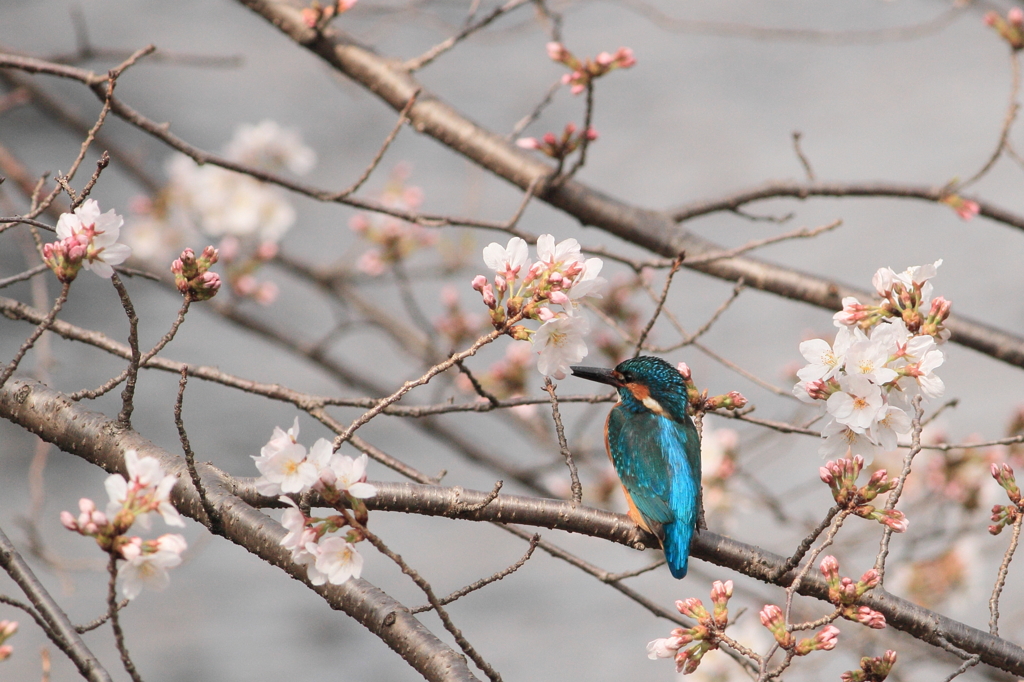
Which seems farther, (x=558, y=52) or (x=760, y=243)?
(x=558, y=52)

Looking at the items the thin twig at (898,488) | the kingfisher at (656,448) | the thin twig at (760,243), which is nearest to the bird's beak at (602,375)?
the kingfisher at (656,448)

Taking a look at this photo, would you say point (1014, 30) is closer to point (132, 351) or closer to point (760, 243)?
point (760, 243)

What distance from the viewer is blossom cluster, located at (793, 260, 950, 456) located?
1506 millimetres

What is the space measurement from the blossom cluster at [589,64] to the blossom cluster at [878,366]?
1.01 metres

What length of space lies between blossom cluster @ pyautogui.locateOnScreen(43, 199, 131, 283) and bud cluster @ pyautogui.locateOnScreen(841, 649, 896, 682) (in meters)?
1.32

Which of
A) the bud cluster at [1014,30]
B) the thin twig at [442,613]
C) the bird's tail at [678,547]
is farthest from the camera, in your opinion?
the bud cluster at [1014,30]

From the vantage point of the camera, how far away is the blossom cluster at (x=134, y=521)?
3.82ft

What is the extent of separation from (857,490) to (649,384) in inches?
44.1

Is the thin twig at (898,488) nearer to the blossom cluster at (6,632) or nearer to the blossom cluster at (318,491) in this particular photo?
the blossom cluster at (318,491)

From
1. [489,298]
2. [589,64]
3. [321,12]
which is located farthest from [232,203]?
[489,298]

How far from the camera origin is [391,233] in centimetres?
372

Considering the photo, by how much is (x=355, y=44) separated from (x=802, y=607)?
2766 millimetres

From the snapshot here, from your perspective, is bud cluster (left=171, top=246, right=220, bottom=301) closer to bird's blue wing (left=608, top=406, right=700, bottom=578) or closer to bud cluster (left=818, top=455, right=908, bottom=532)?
bud cluster (left=818, top=455, right=908, bottom=532)

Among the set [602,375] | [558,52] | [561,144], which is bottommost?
[602,375]
